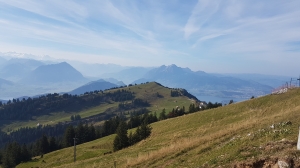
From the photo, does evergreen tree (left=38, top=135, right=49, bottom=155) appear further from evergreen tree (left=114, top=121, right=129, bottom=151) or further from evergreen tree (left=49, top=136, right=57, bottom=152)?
evergreen tree (left=114, top=121, right=129, bottom=151)

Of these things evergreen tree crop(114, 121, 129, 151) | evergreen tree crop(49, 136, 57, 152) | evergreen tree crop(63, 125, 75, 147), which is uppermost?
evergreen tree crop(114, 121, 129, 151)

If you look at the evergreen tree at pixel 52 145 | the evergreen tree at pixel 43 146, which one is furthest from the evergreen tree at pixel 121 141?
the evergreen tree at pixel 52 145

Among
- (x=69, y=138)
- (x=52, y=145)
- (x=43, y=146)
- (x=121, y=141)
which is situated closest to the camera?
(x=121, y=141)

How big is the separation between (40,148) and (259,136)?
363 ft

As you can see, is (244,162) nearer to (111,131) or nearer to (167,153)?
(167,153)

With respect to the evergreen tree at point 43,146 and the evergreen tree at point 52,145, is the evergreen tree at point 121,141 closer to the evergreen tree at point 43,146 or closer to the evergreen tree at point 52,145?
the evergreen tree at point 43,146

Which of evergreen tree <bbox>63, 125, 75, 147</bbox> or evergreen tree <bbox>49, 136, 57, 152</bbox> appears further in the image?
evergreen tree <bbox>49, 136, 57, 152</bbox>

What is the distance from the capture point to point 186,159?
1777cm

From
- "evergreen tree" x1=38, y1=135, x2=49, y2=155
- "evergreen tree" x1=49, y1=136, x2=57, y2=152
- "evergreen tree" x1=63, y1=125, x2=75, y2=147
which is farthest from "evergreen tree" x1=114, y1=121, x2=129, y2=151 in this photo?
"evergreen tree" x1=49, y1=136, x2=57, y2=152

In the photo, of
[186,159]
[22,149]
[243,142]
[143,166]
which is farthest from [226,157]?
[22,149]

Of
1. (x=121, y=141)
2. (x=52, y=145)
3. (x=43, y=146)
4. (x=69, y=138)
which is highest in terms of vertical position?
(x=121, y=141)

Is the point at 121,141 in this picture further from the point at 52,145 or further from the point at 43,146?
the point at 52,145

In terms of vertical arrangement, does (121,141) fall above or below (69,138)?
above

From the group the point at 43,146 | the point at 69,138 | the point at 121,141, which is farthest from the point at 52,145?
the point at 121,141
